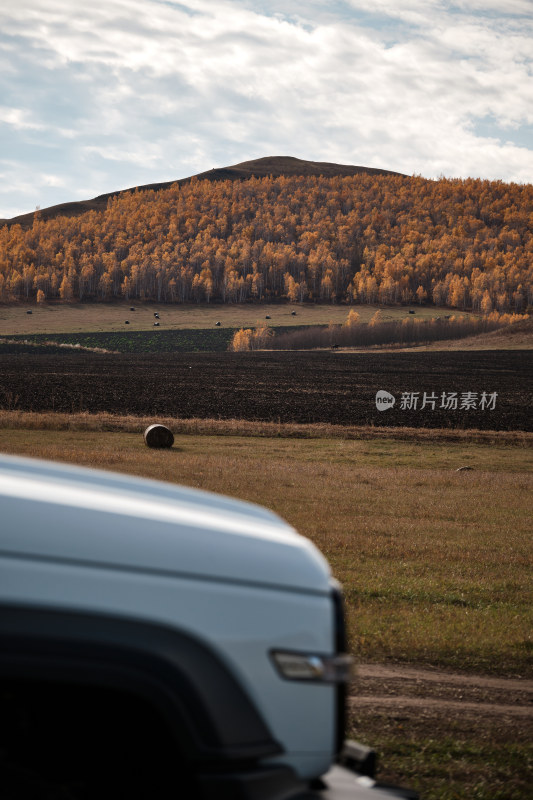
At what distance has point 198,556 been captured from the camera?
2.15 m

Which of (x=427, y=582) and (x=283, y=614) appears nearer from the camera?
(x=283, y=614)

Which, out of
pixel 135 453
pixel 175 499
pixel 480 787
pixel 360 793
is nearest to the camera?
pixel 360 793

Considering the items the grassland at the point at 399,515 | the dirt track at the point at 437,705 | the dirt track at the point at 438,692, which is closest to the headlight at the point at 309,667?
the dirt track at the point at 437,705

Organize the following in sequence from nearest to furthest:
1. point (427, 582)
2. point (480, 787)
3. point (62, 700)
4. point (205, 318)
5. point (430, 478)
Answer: point (62, 700) → point (480, 787) → point (427, 582) → point (430, 478) → point (205, 318)

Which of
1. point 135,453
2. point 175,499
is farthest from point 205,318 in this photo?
point 175,499

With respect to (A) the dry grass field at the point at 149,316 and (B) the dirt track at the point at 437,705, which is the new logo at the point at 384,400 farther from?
(A) the dry grass field at the point at 149,316

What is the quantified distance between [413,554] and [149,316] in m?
167

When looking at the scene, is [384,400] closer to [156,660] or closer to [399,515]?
[399,515]

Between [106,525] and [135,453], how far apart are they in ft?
85.3

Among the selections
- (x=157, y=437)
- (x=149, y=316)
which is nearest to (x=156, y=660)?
(x=157, y=437)

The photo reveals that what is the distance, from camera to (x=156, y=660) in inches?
78.6

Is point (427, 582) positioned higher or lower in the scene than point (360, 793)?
lower

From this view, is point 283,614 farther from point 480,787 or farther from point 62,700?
point 480,787

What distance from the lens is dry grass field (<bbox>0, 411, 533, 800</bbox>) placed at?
5.68 metres
